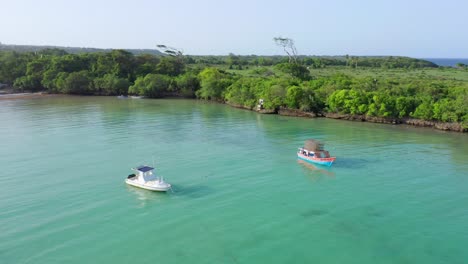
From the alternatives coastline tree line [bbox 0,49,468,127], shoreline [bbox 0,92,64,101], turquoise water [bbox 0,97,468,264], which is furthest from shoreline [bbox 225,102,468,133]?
shoreline [bbox 0,92,64,101]

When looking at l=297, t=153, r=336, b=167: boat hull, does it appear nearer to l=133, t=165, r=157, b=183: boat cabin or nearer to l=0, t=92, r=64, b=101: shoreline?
l=133, t=165, r=157, b=183: boat cabin

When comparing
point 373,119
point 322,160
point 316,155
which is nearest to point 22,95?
point 373,119

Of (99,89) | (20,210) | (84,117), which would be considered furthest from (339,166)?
(99,89)

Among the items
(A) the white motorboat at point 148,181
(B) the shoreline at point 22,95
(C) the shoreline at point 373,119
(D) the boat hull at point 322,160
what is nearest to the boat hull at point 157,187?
(A) the white motorboat at point 148,181

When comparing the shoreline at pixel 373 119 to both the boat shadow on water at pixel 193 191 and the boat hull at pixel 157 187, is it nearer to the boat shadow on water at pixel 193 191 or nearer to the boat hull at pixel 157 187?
the boat shadow on water at pixel 193 191

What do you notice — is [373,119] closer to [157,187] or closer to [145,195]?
[157,187]

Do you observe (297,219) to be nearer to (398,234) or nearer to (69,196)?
(398,234)

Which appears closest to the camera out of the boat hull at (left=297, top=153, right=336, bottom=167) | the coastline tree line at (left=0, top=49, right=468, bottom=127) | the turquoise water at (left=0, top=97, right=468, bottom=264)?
the turquoise water at (left=0, top=97, right=468, bottom=264)
